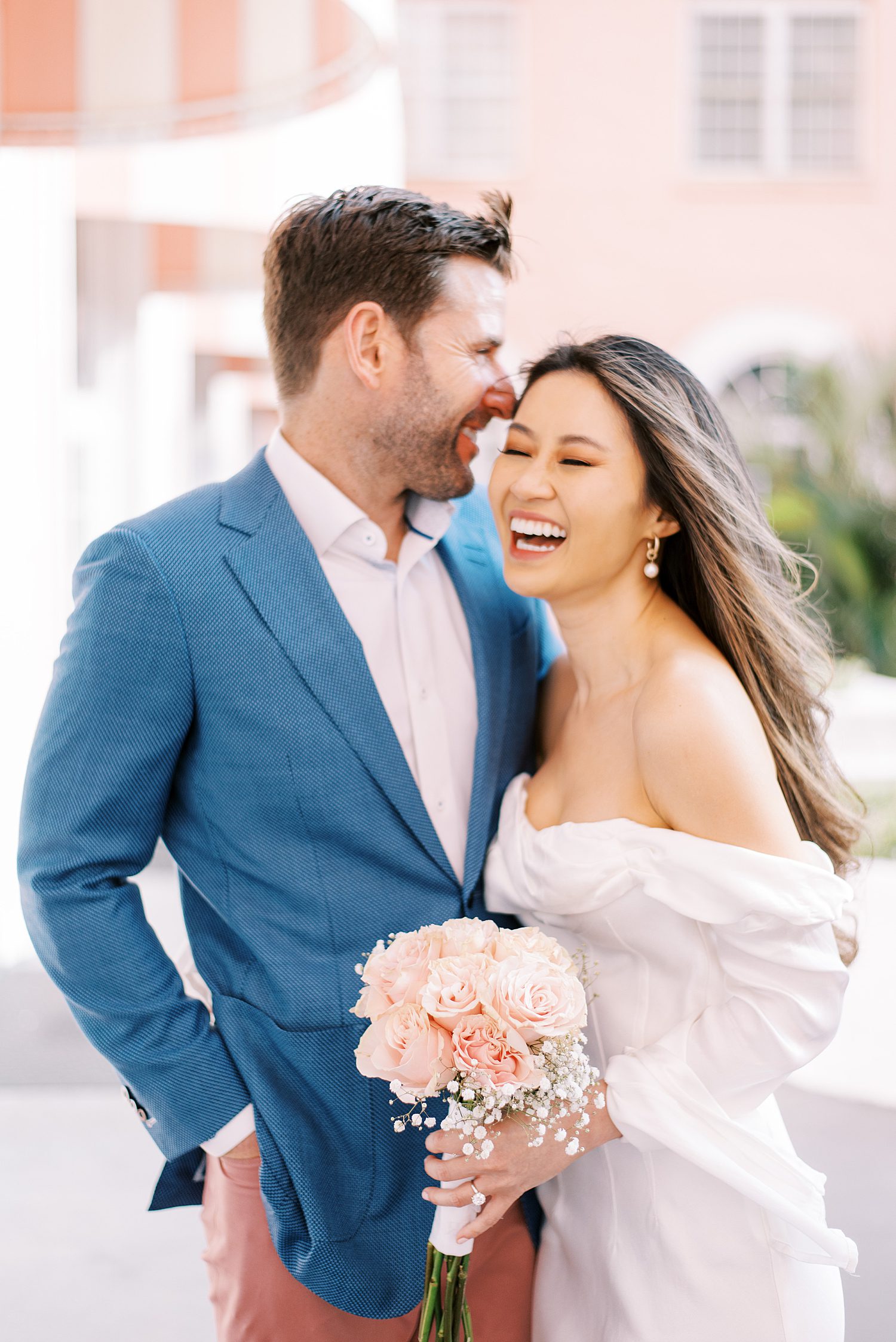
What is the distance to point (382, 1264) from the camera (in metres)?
1.89

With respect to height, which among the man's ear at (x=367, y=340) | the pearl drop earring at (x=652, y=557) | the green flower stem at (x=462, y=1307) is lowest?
the green flower stem at (x=462, y=1307)

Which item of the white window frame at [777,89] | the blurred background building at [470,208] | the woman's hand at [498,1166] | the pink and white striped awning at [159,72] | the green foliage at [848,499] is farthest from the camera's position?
the white window frame at [777,89]

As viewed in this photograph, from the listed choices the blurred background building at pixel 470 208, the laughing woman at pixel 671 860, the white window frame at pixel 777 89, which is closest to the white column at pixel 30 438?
the blurred background building at pixel 470 208

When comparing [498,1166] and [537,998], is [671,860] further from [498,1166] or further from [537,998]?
[498,1166]

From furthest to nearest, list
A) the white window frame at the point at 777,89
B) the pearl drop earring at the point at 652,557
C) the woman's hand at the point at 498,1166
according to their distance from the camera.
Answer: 1. the white window frame at the point at 777,89
2. the pearl drop earring at the point at 652,557
3. the woman's hand at the point at 498,1166

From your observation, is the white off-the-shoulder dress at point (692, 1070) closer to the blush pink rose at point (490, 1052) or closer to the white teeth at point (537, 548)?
the blush pink rose at point (490, 1052)

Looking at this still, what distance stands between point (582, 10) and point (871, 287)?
4214 mm

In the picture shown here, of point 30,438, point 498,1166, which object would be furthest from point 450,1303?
point 30,438

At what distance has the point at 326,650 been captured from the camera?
1909 millimetres

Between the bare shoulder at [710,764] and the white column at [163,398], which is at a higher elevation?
the white column at [163,398]

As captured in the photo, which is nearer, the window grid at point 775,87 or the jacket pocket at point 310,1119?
the jacket pocket at point 310,1119

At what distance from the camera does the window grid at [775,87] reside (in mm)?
13125

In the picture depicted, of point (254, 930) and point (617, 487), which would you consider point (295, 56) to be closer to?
point (617, 487)

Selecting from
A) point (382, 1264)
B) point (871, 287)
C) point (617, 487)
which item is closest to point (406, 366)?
→ point (617, 487)
